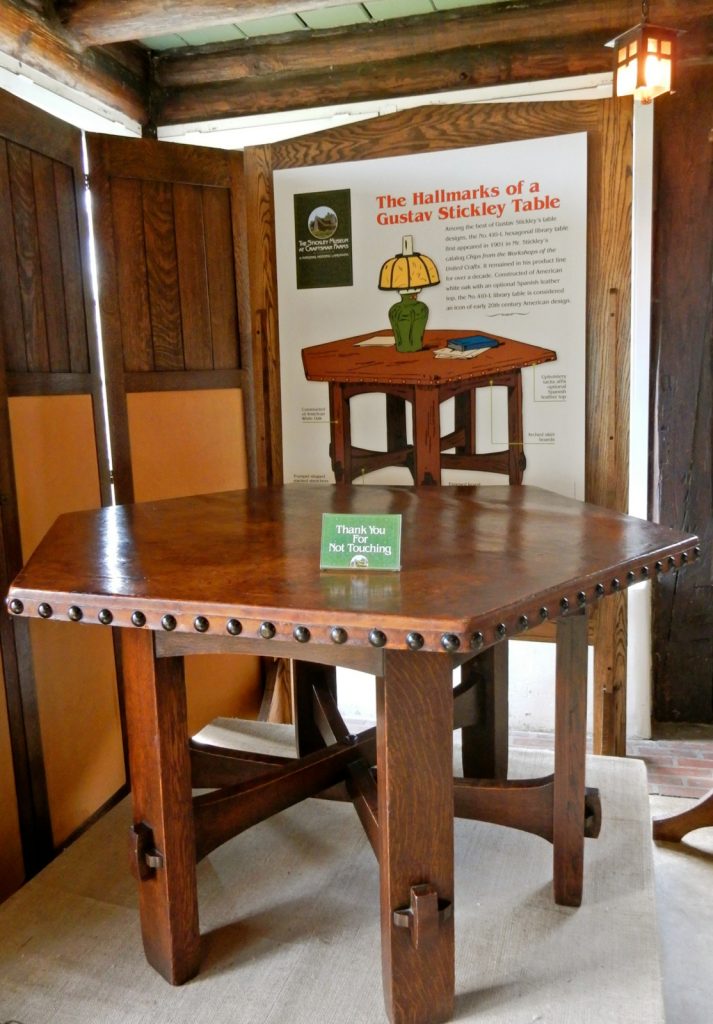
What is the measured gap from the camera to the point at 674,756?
10.6 ft

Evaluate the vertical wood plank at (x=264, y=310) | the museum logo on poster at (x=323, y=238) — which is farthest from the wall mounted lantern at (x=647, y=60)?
the vertical wood plank at (x=264, y=310)

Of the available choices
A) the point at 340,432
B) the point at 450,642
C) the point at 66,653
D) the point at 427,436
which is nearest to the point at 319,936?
the point at 450,642

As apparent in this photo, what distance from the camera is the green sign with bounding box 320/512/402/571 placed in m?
1.32

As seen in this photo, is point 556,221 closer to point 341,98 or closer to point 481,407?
point 481,407

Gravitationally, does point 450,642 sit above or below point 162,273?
below

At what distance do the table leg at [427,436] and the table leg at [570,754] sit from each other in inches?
47.8

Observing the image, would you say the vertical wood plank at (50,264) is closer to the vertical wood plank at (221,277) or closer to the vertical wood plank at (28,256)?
the vertical wood plank at (28,256)

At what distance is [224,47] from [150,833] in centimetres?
325

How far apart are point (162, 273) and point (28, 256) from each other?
0.53m

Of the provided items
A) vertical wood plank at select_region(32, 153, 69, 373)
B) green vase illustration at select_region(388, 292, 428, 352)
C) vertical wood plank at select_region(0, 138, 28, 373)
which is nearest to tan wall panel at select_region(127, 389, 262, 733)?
vertical wood plank at select_region(32, 153, 69, 373)

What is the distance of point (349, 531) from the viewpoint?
4.38ft

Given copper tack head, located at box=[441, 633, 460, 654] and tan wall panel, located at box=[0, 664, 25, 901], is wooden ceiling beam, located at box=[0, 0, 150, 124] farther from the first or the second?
copper tack head, located at box=[441, 633, 460, 654]

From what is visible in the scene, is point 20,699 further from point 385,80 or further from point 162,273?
point 385,80

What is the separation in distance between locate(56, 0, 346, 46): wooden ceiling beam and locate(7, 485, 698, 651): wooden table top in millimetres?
1911
